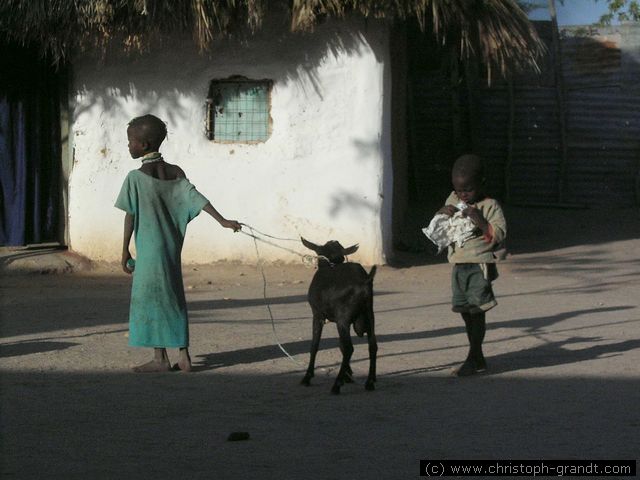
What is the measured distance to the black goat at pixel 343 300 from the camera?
6.00m

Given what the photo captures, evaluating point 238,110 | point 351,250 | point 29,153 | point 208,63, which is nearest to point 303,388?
point 351,250

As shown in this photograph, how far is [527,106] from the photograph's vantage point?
1672 centimetres

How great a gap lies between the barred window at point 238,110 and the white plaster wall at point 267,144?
0.12 metres

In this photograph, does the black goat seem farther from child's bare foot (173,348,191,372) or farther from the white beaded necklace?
the white beaded necklace

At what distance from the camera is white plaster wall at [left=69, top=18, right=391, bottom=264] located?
472 inches

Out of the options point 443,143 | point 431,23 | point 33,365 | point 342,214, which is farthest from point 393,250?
point 33,365

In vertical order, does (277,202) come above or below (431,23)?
below

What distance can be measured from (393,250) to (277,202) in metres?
1.49

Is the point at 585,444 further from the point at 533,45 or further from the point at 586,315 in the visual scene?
the point at 533,45

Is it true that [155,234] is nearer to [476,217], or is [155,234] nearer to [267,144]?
[476,217]

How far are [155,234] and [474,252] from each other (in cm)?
182

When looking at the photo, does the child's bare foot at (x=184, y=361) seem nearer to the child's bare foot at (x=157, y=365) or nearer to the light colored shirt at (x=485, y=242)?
the child's bare foot at (x=157, y=365)

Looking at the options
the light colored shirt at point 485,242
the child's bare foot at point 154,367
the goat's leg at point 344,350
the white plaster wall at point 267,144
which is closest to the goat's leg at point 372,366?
the goat's leg at point 344,350

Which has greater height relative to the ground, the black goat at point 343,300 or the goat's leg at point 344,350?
the black goat at point 343,300
